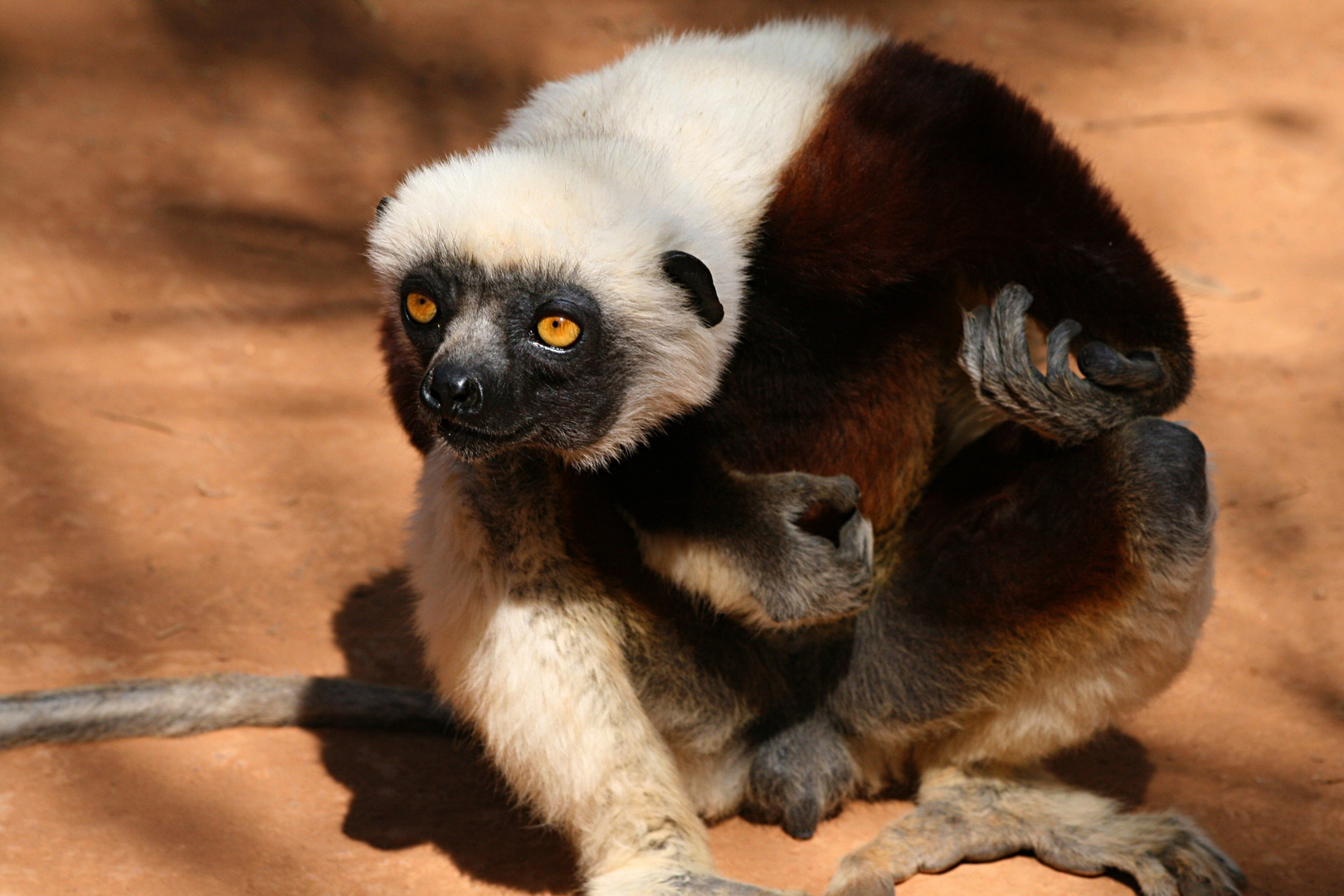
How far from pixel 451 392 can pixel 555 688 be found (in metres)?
0.75

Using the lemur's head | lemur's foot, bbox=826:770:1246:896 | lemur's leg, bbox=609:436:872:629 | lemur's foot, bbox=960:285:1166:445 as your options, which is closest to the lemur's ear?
the lemur's head

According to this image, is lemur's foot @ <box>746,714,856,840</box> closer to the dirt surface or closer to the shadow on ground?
the dirt surface

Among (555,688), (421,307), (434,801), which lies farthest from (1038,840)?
(421,307)

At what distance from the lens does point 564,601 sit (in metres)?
2.77

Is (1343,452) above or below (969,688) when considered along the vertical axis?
above

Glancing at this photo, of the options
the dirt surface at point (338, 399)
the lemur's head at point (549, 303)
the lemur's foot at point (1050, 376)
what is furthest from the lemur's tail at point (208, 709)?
the lemur's foot at point (1050, 376)

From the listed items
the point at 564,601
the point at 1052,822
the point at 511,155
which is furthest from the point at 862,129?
the point at 1052,822

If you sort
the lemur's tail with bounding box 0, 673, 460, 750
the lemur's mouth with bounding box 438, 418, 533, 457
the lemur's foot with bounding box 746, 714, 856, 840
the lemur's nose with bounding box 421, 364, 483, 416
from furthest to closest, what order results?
the lemur's tail with bounding box 0, 673, 460, 750, the lemur's foot with bounding box 746, 714, 856, 840, the lemur's mouth with bounding box 438, 418, 533, 457, the lemur's nose with bounding box 421, 364, 483, 416

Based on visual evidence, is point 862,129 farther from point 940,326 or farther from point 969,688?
point 969,688

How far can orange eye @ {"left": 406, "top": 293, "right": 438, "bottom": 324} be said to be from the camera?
8.46 feet

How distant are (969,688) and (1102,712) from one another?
310 millimetres

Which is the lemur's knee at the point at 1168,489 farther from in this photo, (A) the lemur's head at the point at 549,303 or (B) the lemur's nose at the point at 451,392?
(B) the lemur's nose at the point at 451,392

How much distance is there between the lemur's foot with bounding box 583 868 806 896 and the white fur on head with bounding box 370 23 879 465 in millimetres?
932

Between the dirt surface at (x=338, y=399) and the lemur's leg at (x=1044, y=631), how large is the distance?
4.5 inches
